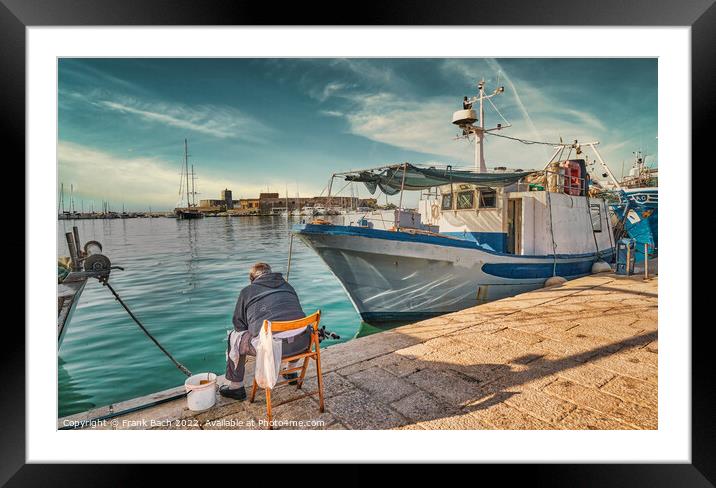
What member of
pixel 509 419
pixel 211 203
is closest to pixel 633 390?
pixel 509 419

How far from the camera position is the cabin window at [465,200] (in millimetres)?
7992

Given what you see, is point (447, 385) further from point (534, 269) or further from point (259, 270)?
point (534, 269)

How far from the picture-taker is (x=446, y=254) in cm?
627

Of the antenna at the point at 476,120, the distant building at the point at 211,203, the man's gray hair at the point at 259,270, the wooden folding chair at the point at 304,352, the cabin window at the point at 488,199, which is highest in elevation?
the antenna at the point at 476,120

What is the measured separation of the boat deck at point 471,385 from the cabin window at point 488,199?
4.02 m

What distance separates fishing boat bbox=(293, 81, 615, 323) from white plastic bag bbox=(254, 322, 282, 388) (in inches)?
136

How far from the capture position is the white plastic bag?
2193mm

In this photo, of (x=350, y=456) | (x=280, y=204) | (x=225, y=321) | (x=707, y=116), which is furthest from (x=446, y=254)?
(x=225, y=321)

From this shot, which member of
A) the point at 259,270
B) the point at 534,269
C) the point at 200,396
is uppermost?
the point at 259,270

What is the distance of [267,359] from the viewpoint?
2.21 metres

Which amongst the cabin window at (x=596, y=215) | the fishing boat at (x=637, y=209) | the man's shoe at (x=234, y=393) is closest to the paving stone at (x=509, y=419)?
the man's shoe at (x=234, y=393)

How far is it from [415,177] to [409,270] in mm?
1711

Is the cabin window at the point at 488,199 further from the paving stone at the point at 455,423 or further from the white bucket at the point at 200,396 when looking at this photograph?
the white bucket at the point at 200,396

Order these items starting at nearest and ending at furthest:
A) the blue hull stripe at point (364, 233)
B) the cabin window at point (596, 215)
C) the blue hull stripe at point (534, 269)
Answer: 1. the blue hull stripe at point (364, 233)
2. the blue hull stripe at point (534, 269)
3. the cabin window at point (596, 215)
